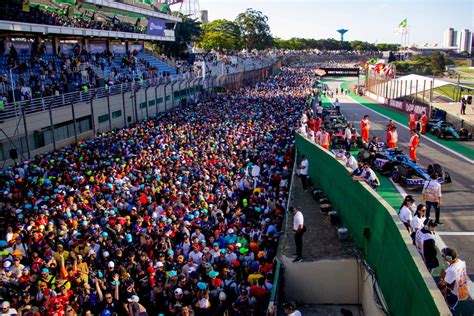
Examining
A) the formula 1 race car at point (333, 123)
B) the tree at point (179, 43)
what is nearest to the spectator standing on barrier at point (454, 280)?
the formula 1 race car at point (333, 123)

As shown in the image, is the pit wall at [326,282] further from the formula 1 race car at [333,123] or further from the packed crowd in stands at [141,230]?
the formula 1 race car at [333,123]

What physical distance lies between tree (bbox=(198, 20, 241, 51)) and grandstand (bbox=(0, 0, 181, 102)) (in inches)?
1954

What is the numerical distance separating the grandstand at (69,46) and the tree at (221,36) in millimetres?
49639

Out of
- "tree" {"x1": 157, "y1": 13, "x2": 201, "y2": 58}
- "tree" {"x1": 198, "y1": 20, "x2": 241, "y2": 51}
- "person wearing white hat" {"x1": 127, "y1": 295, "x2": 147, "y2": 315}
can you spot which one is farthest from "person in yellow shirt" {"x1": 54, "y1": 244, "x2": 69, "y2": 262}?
"tree" {"x1": 198, "y1": 20, "x2": 241, "y2": 51}

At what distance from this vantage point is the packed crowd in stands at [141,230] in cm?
849

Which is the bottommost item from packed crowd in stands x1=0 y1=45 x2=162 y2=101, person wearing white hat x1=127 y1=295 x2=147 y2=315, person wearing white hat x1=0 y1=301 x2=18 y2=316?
person wearing white hat x1=127 y1=295 x2=147 y2=315

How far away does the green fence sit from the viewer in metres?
6.55

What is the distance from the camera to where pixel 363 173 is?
39.9 feet

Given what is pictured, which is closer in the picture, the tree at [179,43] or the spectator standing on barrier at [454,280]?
the spectator standing on barrier at [454,280]

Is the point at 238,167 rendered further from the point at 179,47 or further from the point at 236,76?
the point at 179,47

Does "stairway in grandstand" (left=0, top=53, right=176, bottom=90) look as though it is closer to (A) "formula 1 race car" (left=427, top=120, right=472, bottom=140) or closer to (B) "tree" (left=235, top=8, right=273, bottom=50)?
(A) "formula 1 race car" (left=427, top=120, right=472, bottom=140)

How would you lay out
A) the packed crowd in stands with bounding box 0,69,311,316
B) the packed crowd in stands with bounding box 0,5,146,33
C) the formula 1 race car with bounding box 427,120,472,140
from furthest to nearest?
1. the packed crowd in stands with bounding box 0,5,146,33
2. the formula 1 race car with bounding box 427,120,472,140
3. the packed crowd in stands with bounding box 0,69,311,316

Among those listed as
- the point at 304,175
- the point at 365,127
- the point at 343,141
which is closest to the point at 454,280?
the point at 304,175

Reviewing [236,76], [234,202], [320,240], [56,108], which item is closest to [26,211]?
[234,202]
